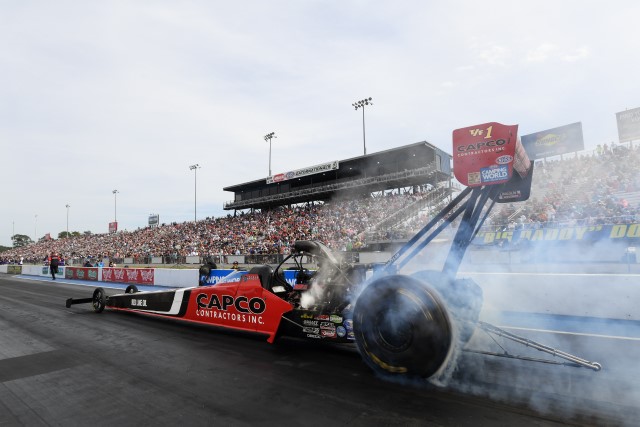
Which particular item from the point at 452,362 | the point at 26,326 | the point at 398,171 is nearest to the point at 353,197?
the point at 398,171

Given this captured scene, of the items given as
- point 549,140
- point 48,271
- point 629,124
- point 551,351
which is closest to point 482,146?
point 551,351

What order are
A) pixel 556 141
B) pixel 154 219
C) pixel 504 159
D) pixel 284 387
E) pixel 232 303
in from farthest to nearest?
pixel 154 219 < pixel 556 141 < pixel 232 303 < pixel 284 387 < pixel 504 159

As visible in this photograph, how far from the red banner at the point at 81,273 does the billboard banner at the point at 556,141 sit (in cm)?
3612

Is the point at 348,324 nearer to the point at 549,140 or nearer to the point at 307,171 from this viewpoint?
the point at 307,171

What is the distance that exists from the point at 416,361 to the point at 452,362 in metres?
0.50

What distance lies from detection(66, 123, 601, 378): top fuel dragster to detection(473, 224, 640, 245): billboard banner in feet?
32.9

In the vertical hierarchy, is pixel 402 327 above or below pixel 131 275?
above

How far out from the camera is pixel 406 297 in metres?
3.74

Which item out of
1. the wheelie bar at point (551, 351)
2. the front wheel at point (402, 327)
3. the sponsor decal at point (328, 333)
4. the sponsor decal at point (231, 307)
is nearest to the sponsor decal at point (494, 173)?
the front wheel at point (402, 327)

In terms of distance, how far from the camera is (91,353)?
543 centimetres

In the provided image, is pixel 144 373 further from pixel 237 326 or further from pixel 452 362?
pixel 452 362

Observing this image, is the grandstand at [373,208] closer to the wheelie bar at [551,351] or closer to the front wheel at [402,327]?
the wheelie bar at [551,351]

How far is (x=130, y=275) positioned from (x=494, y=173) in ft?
66.7

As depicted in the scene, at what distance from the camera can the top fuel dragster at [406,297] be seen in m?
3.62
